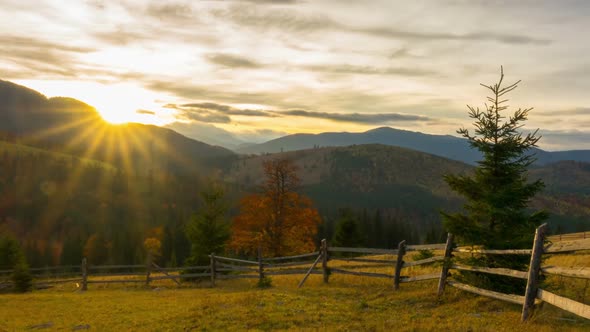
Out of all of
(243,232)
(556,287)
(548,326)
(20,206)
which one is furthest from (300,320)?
(20,206)

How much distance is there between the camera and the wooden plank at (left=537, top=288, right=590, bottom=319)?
26.6 ft

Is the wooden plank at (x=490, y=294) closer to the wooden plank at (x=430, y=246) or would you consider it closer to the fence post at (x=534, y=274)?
the fence post at (x=534, y=274)

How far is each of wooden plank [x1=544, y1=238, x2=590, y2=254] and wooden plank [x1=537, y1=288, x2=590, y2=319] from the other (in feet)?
3.56

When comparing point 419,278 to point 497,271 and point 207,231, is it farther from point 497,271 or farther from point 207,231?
point 207,231

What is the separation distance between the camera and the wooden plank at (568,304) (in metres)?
8.09

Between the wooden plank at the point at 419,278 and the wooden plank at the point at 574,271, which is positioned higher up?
the wooden plank at the point at 574,271

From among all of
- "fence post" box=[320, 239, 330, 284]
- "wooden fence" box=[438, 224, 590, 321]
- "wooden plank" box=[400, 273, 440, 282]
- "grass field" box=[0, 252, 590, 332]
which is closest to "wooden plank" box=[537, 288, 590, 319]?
"wooden fence" box=[438, 224, 590, 321]

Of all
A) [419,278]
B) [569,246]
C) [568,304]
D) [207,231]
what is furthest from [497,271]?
[207,231]

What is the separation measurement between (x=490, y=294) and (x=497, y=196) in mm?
3240

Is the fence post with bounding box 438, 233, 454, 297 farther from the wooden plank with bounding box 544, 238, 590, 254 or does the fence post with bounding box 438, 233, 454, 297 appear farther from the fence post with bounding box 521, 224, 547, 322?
the wooden plank with bounding box 544, 238, 590, 254

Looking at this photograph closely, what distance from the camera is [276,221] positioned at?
1507 inches

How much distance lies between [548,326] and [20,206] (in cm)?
21935

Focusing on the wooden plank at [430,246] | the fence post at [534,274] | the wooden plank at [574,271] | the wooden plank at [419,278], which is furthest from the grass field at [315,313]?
the wooden plank at [430,246]

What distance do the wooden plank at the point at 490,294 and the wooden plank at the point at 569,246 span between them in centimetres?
181
